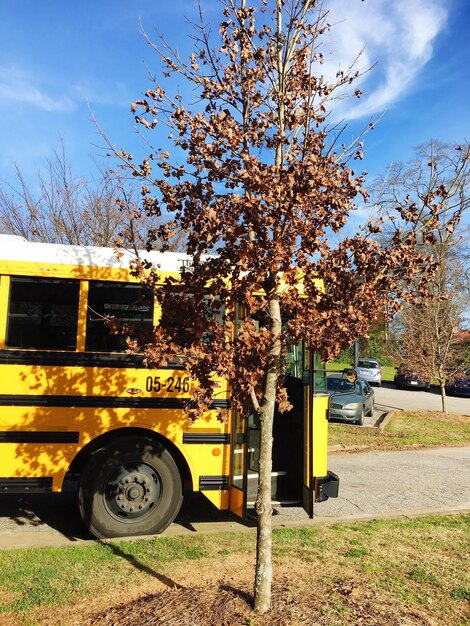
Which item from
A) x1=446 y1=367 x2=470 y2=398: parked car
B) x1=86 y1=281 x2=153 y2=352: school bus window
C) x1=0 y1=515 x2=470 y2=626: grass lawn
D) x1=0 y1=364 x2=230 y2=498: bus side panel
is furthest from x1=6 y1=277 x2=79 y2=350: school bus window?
x1=446 y1=367 x2=470 y2=398: parked car

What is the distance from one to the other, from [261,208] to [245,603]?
260 cm

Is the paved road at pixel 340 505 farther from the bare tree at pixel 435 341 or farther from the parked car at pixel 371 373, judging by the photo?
the parked car at pixel 371 373

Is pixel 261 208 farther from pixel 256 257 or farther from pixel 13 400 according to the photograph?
pixel 13 400

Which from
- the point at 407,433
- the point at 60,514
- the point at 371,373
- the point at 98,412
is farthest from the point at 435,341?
the point at 98,412

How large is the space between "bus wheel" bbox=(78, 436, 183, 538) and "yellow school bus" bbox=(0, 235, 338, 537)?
0.03 ft

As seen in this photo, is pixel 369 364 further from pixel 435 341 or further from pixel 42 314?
pixel 42 314

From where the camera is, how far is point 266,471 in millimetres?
3426

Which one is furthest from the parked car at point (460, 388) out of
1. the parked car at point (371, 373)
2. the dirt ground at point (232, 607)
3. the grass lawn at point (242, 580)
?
the dirt ground at point (232, 607)

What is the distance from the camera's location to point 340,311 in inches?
130

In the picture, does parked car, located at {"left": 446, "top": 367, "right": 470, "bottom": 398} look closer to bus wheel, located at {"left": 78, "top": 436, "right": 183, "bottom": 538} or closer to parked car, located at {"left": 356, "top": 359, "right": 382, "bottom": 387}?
parked car, located at {"left": 356, "top": 359, "right": 382, "bottom": 387}

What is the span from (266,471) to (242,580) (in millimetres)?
1197

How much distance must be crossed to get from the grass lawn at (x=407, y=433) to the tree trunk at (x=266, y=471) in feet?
25.2

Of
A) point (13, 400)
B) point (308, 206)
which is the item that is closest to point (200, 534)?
point (13, 400)

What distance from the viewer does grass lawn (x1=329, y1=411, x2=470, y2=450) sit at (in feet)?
36.7
